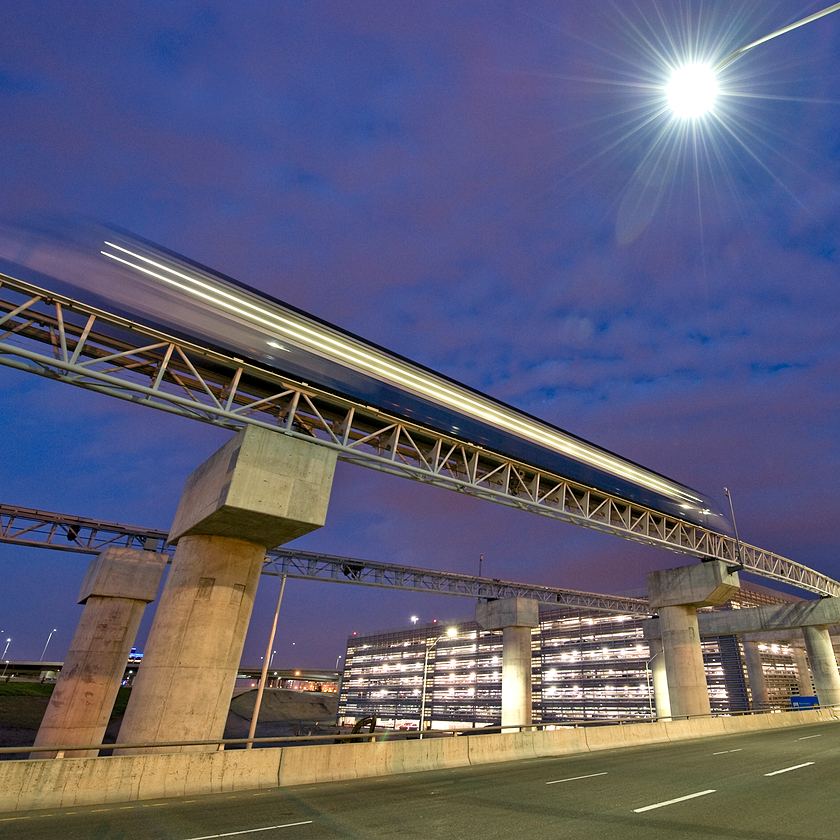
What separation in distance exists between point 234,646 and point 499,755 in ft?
37.4

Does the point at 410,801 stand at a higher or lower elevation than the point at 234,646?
lower

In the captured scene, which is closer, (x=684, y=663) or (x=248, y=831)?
(x=248, y=831)

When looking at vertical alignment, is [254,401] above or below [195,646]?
above

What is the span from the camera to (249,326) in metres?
15.8

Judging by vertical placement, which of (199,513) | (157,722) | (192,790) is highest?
(199,513)

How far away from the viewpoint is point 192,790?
12039 mm

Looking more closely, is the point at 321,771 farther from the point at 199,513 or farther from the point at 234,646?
the point at 199,513

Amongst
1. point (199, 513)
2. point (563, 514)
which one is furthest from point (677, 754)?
point (199, 513)

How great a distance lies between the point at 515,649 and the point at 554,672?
7400 centimetres

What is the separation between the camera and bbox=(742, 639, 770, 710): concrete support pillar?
76750mm

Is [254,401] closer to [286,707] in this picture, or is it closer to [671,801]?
[671,801]

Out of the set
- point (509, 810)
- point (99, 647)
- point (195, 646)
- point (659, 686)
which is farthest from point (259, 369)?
point (659, 686)

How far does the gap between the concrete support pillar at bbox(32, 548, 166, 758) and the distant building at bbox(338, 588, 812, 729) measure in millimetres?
46021

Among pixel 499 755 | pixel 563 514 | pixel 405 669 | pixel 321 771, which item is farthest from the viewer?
pixel 405 669
